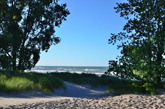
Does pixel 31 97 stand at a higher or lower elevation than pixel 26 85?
lower

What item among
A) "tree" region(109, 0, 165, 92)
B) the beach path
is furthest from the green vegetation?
"tree" region(109, 0, 165, 92)

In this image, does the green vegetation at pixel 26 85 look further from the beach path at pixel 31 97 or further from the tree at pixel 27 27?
the tree at pixel 27 27

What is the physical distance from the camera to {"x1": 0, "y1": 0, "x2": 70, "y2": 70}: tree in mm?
17031

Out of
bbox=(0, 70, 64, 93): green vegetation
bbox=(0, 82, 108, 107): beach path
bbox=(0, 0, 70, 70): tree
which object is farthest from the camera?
bbox=(0, 0, 70, 70): tree

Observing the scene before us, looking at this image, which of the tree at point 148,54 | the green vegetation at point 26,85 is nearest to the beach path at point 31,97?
the green vegetation at point 26,85

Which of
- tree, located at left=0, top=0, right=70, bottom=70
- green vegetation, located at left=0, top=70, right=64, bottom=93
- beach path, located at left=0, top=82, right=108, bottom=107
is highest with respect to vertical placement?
tree, located at left=0, top=0, right=70, bottom=70

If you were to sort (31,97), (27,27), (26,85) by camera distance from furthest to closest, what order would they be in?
(27,27), (26,85), (31,97)

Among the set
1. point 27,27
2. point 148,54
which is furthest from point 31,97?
point 27,27

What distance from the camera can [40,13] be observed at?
17547 mm

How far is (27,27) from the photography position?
19.0m

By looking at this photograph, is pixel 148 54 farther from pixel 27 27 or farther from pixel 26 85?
pixel 27 27

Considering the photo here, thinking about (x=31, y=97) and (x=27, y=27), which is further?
(x=27, y=27)

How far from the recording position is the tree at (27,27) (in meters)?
17.0

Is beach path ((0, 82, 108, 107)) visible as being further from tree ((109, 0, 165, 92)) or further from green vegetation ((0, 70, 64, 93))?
tree ((109, 0, 165, 92))
